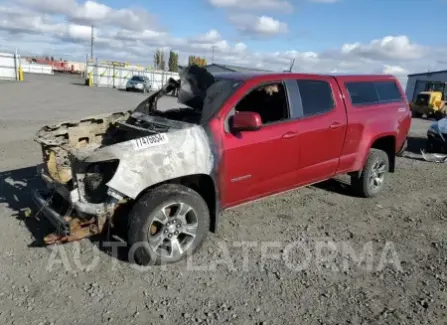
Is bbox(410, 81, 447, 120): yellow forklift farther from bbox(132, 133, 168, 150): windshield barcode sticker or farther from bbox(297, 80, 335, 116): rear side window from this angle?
bbox(132, 133, 168, 150): windshield barcode sticker

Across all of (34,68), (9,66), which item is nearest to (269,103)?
(9,66)

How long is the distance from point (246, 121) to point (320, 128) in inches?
53.3

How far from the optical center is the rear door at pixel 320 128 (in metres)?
5.06

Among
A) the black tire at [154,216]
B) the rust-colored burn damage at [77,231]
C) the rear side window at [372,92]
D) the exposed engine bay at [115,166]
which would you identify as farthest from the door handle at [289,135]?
the rust-colored burn damage at [77,231]

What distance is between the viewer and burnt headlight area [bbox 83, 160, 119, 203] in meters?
3.84

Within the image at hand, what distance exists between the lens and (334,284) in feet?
12.7

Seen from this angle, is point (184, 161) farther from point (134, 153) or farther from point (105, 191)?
point (105, 191)

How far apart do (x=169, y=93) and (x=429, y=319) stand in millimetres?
3913

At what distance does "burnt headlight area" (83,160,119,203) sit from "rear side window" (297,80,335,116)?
2.42 m

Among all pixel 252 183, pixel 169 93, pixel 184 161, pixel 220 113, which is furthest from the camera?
pixel 169 93

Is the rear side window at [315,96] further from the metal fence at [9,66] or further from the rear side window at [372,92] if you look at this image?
the metal fence at [9,66]

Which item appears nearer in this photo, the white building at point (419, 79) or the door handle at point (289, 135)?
the door handle at point (289, 135)

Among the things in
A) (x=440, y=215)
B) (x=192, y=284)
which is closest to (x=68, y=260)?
(x=192, y=284)

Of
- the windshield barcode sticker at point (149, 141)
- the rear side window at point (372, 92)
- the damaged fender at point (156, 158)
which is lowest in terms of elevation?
the damaged fender at point (156, 158)
